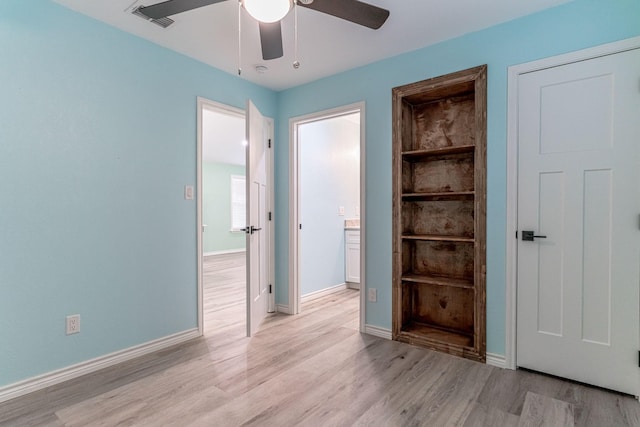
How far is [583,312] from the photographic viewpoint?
2.07 m

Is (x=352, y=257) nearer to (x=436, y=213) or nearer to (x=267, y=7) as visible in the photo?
(x=436, y=213)

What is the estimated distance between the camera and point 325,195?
14.4 feet

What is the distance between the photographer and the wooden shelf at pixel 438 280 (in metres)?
2.50

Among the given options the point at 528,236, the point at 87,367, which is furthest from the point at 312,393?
the point at 528,236

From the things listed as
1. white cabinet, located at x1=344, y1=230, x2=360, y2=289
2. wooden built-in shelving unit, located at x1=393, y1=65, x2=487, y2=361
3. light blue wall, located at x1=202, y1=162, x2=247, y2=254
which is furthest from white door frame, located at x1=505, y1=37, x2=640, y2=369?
light blue wall, located at x1=202, y1=162, x2=247, y2=254

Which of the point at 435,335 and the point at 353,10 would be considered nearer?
the point at 353,10

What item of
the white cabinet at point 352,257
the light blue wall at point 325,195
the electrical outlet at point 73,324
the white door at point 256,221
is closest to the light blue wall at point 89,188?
the electrical outlet at point 73,324

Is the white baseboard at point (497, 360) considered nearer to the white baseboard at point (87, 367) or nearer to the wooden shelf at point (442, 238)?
the wooden shelf at point (442, 238)

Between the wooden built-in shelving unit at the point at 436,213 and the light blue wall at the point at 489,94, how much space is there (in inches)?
4.2

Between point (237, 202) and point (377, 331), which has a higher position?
point (237, 202)

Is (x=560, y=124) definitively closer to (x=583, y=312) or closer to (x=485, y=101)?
(x=485, y=101)

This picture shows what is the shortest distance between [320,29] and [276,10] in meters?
1.11

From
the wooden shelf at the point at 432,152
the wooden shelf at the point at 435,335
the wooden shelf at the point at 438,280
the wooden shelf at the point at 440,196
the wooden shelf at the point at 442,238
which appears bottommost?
the wooden shelf at the point at 435,335

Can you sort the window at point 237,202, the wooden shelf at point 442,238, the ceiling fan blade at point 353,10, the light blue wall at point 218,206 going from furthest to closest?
the window at point 237,202, the light blue wall at point 218,206, the wooden shelf at point 442,238, the ceiling fan blade at point 353,10
